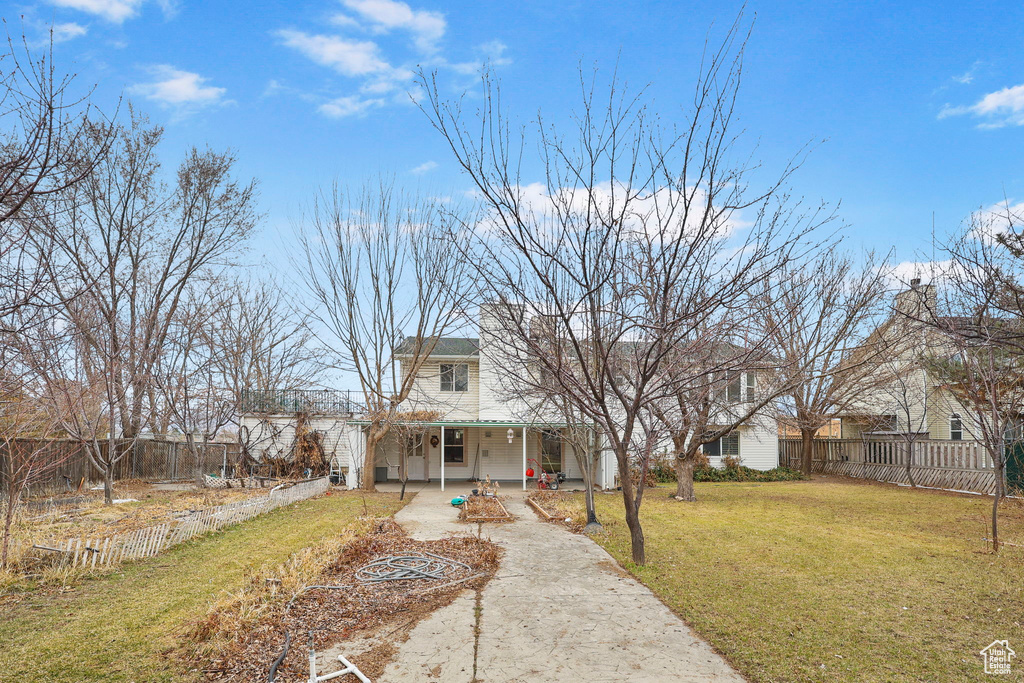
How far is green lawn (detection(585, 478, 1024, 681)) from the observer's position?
5277 millimetres

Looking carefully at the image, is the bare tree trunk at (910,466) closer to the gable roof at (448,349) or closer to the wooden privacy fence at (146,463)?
the gable roof at (448,349)

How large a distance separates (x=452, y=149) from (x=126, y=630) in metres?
5.67

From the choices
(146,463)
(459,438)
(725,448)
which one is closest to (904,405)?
(725,448)

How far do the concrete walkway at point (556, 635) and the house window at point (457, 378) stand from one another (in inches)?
589

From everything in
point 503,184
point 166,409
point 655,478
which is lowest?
point 655,478

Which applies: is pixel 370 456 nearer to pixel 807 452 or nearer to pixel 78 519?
pixel 78 519

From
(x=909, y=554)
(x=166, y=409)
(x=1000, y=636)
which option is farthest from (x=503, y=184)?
(x=166, y=409)

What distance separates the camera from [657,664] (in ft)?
16.8

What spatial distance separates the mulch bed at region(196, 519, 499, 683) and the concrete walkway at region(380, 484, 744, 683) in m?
0.22

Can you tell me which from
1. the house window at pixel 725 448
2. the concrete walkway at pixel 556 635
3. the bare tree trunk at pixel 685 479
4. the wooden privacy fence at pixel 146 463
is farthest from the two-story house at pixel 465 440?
the concrete walkway at pixel 556 635

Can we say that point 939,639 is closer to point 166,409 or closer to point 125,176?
point 166,409

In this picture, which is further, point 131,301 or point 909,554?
point 131,301

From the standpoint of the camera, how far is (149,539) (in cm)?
952

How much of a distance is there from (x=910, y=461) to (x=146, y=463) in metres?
28.1
